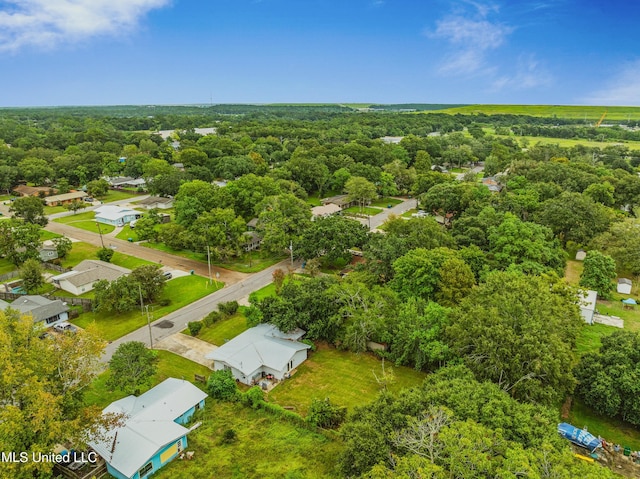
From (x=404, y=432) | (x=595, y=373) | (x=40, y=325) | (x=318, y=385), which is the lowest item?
(x=318, y=385)

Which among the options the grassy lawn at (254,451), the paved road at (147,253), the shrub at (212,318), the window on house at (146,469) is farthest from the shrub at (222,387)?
the paved road at (147,253)

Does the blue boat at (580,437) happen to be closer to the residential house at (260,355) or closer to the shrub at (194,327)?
the residential house at (260,355)

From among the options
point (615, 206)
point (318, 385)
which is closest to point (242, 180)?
point (318, 385)

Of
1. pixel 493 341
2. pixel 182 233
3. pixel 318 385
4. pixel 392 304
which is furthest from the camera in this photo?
pixel 182 233

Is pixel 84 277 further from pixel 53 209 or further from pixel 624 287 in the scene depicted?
pixel 624 287

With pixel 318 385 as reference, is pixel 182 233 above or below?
above

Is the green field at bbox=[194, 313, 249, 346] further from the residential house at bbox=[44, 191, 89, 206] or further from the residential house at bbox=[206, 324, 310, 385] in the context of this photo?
the residential house at bbox=[44, 191, 89, 206]

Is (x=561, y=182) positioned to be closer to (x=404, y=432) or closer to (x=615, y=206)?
(x=615, y=206)

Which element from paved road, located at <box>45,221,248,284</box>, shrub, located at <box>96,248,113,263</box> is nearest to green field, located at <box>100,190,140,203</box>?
paved road, located at <box>45,221,248,284</box>
